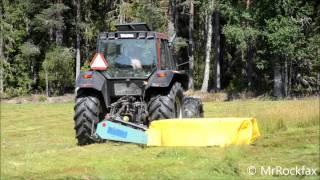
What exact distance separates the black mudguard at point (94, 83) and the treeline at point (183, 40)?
19.7 metres

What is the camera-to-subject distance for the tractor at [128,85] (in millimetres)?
11156

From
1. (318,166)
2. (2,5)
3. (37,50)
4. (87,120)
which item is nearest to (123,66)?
(87,120)

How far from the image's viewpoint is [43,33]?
43719 millimetres

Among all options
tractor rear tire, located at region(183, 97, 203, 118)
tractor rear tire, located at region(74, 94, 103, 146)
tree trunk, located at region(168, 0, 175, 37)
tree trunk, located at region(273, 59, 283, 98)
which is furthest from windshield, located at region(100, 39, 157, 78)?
tree trunk, located at region(168, 0, 175, 37)

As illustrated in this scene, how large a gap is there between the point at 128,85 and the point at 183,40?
28.3 meters

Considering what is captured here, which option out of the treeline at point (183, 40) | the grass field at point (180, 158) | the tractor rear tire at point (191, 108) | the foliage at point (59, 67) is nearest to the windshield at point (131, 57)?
the tractor rear tire at point (191, 108)

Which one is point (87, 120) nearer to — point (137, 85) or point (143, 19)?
point (137, 85)

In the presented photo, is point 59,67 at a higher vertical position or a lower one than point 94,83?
lower

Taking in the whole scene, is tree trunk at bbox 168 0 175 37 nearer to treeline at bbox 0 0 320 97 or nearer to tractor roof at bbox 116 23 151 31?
treeline at bbox 0 0 320 97

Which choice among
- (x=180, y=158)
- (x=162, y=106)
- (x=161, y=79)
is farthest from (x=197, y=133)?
(x=161, y=79)

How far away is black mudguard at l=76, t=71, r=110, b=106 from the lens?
11.2 meters

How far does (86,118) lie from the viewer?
1115cm

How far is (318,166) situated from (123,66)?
5702 millimetres

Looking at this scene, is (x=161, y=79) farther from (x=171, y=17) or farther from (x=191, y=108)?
(x=171, y=17)
